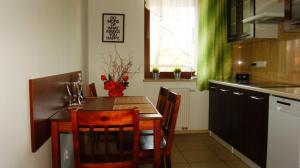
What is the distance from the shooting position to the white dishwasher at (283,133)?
220cm

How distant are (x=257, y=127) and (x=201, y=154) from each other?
0.91 meters

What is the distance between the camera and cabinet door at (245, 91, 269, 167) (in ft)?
8.70

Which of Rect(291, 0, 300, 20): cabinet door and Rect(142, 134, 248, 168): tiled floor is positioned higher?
Rect(291, 0, 300, 20): cabinet door

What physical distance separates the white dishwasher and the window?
6.35 ft

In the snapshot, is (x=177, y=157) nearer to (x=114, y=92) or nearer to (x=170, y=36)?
(x=114, y=92)

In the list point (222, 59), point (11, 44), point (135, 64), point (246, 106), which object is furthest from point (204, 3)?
point (11, 44)

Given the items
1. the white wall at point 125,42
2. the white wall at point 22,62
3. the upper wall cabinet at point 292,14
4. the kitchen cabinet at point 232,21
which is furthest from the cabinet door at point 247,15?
the white wall at point 22,62

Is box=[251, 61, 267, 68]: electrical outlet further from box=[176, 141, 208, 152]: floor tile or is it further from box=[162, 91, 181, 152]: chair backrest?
box=[162, 91, 181, 152]: chair backrest

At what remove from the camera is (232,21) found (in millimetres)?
3939

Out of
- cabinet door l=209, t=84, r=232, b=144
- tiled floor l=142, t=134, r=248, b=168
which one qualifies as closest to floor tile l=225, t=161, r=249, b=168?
tiled floor l=142, t=134, r=248, b=168

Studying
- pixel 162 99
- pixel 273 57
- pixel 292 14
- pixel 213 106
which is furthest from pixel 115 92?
pixel 273 57

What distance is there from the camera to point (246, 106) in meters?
3.00

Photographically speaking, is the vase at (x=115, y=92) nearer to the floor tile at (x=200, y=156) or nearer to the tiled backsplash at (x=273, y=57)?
the floor tile at (x=200, y=156)

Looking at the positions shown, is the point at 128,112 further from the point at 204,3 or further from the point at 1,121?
the point at 204,3
